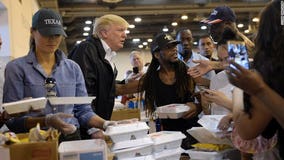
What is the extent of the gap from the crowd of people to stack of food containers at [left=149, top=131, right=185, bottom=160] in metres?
0.28

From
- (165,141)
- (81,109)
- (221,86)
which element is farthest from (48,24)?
(221,86)

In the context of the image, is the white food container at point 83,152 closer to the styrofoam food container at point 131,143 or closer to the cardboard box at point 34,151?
the cardboard box at point 34,151

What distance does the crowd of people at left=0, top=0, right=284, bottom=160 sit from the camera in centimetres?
122

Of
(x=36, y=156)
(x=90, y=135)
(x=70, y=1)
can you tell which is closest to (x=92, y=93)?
(x=90, y=135)

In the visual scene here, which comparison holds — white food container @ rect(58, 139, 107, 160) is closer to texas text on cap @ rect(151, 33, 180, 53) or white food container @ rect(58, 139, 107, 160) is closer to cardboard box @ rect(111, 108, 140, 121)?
texas text on cap @ rect(151, 33, 180, 53)

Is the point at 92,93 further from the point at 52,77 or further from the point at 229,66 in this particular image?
the point at 229,66

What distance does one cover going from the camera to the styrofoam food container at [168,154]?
2.09 metres

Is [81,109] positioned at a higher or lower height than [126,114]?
higher

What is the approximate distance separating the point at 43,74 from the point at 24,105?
1.59ft

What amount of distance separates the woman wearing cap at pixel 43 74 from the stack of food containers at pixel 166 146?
0.33 meters

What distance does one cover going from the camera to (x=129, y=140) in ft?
6.52

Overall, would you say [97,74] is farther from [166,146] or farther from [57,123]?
[57,123]

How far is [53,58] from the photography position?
211 centimetres

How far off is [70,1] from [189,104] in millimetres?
5992
